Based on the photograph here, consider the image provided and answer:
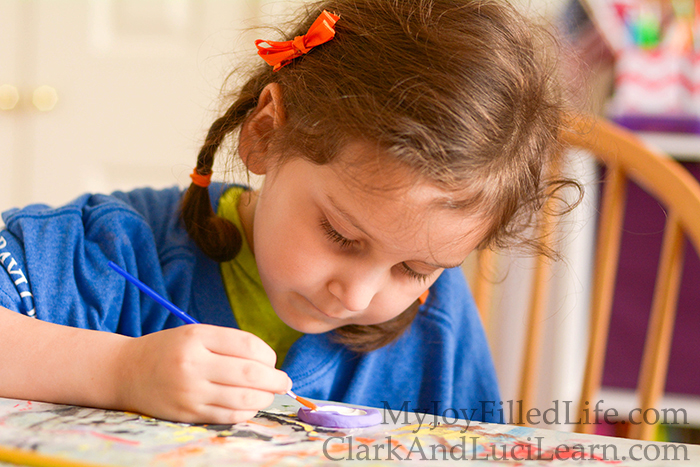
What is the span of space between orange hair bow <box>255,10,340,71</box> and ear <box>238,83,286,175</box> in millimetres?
29

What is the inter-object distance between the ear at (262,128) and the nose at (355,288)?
160mm

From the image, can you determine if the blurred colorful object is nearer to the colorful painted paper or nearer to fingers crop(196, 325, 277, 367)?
the colorful painted paper

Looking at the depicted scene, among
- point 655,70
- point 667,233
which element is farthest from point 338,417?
point 655,70

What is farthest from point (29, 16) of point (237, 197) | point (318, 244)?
point (318, 244)

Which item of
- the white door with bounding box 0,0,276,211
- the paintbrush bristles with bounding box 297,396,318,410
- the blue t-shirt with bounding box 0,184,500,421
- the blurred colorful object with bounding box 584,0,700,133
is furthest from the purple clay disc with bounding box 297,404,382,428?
the white door with bounding box 0,0,276,211

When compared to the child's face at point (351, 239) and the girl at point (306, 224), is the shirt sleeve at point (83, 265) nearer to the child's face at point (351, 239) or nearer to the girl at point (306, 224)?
the girl at point (306, 224)

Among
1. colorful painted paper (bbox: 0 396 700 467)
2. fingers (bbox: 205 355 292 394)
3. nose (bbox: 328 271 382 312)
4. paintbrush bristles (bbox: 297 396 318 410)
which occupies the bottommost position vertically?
paintbrush bristles (bbox: 297 396 318 410)

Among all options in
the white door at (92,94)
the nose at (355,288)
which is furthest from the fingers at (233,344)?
the white door at (92,94)

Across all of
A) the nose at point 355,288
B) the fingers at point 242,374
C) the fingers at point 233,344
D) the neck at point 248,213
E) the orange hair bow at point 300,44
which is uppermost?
the orange hair bow at point 300,44

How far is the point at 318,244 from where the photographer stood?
605 mm

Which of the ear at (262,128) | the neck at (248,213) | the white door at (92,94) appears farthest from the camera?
the white door at (92,94)

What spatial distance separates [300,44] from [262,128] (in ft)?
0.32

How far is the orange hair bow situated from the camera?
0.63m

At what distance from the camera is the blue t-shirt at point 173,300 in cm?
63
